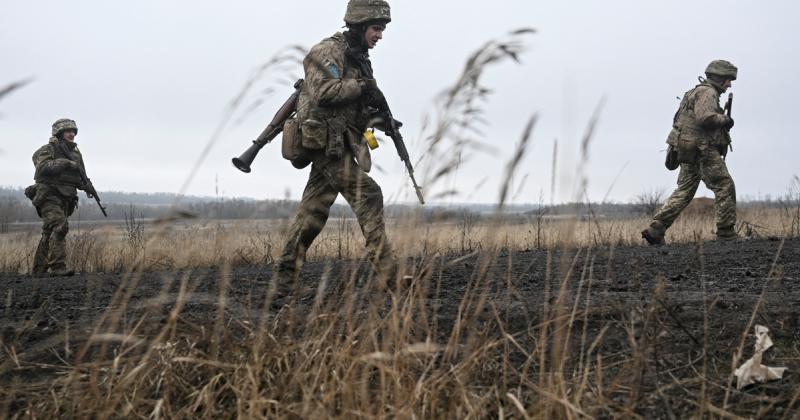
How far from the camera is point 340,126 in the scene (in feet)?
16.2

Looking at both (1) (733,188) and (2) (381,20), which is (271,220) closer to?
(2) (381,20)

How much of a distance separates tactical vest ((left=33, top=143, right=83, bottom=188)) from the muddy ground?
253 centimetres

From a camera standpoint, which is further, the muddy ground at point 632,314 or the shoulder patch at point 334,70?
the shoulder patch at point 334,70

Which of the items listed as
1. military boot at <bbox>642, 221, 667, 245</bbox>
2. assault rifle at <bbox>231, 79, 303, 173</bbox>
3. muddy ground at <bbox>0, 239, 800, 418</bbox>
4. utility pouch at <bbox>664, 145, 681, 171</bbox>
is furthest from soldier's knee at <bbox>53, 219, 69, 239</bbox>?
utility pouch at <bbox>664, 145, 681, 171</bbox>

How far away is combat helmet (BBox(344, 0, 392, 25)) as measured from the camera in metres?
4.95

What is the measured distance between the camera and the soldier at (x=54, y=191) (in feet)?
28.4

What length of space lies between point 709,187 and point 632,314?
7.03 metres

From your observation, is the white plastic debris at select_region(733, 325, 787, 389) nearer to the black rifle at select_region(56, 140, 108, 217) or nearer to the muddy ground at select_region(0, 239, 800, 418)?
the muddy ground at select_region(0, 239, 800, 418)

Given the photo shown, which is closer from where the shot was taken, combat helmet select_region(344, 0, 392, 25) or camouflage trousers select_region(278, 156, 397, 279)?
camouflage trousers select_region(278, 156, 397, 279)

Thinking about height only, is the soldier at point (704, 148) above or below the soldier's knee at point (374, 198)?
above

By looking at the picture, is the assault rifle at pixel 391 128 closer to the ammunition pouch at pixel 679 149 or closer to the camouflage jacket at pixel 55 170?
the ammunition pouch at pixel 679 149

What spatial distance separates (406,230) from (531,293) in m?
2.01

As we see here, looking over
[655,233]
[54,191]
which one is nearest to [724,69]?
[655,233]

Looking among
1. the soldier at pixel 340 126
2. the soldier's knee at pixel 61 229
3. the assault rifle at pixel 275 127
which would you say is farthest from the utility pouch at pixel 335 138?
the soldier's knee at pixel 61 229
